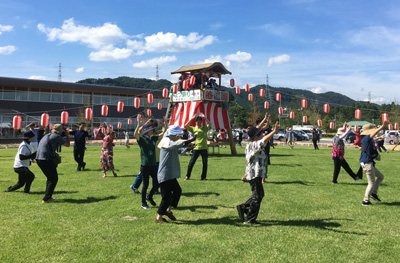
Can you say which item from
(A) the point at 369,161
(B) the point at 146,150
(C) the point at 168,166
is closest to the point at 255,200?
(C) the point at 168,166

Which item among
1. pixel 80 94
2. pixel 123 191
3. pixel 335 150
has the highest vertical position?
pixel 80 94

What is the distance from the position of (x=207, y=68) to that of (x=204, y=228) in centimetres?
1600

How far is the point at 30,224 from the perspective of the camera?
5441 mm

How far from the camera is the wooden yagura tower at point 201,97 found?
20.1 m

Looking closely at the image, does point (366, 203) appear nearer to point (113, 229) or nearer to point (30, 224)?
point (113, 229)

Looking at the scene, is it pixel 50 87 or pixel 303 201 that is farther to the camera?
pixel 50 87

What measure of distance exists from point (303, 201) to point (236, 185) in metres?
2.39

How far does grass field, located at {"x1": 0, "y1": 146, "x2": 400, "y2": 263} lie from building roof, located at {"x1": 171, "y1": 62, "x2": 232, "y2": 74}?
12.8 m

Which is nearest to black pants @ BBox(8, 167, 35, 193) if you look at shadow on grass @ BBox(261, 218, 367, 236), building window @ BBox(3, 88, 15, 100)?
shadow on grass @ BBox(261, 218, 367, 236)

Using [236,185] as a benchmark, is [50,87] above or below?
above

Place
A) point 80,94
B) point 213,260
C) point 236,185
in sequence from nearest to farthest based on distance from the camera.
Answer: point 213,260 < point 236,185 < point 80,94

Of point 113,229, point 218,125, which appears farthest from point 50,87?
point 113,229

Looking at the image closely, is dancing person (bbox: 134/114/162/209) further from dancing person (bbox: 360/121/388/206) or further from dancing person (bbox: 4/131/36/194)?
dancing person (bbox: 360/121/388/206)

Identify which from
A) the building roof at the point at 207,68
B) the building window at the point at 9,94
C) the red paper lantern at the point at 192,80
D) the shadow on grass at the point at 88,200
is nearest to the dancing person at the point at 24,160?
the shadow on grass at the point at 88,200
